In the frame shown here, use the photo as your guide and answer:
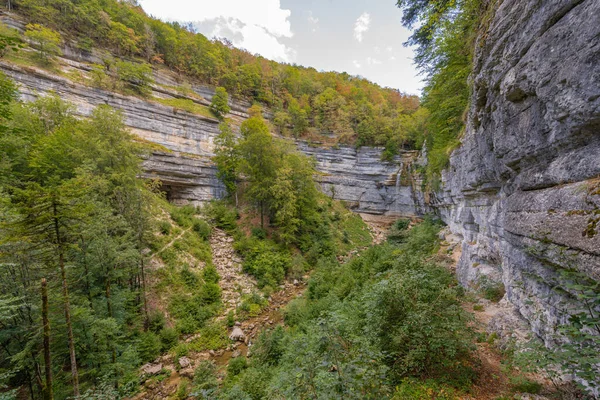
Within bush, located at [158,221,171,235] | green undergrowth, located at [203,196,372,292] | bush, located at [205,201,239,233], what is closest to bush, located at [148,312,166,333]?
green undergrowth, located at [203,196,372,292]

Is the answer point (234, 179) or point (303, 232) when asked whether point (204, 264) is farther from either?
point (234, 179)

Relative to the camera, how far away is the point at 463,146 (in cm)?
824

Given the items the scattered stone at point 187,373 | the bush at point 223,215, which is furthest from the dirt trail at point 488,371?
the bush at point 223,215

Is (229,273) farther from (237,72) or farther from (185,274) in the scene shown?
(237,72)

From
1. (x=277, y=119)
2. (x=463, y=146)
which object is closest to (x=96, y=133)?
(x=463, y=146)

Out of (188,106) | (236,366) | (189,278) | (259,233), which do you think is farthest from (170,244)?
(188,106)

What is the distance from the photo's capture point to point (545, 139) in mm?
3471

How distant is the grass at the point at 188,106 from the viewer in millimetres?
22422

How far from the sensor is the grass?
22422mm

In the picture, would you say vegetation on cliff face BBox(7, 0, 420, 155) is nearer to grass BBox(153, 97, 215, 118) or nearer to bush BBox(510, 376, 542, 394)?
grass BBox(153, 97, 215, 118)

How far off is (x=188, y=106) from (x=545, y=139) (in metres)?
27.8

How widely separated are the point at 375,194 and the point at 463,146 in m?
22.3

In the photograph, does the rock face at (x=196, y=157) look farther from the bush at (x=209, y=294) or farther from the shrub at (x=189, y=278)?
the bush at (x=209, y=294)

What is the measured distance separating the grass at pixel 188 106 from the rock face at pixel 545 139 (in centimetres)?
2480
